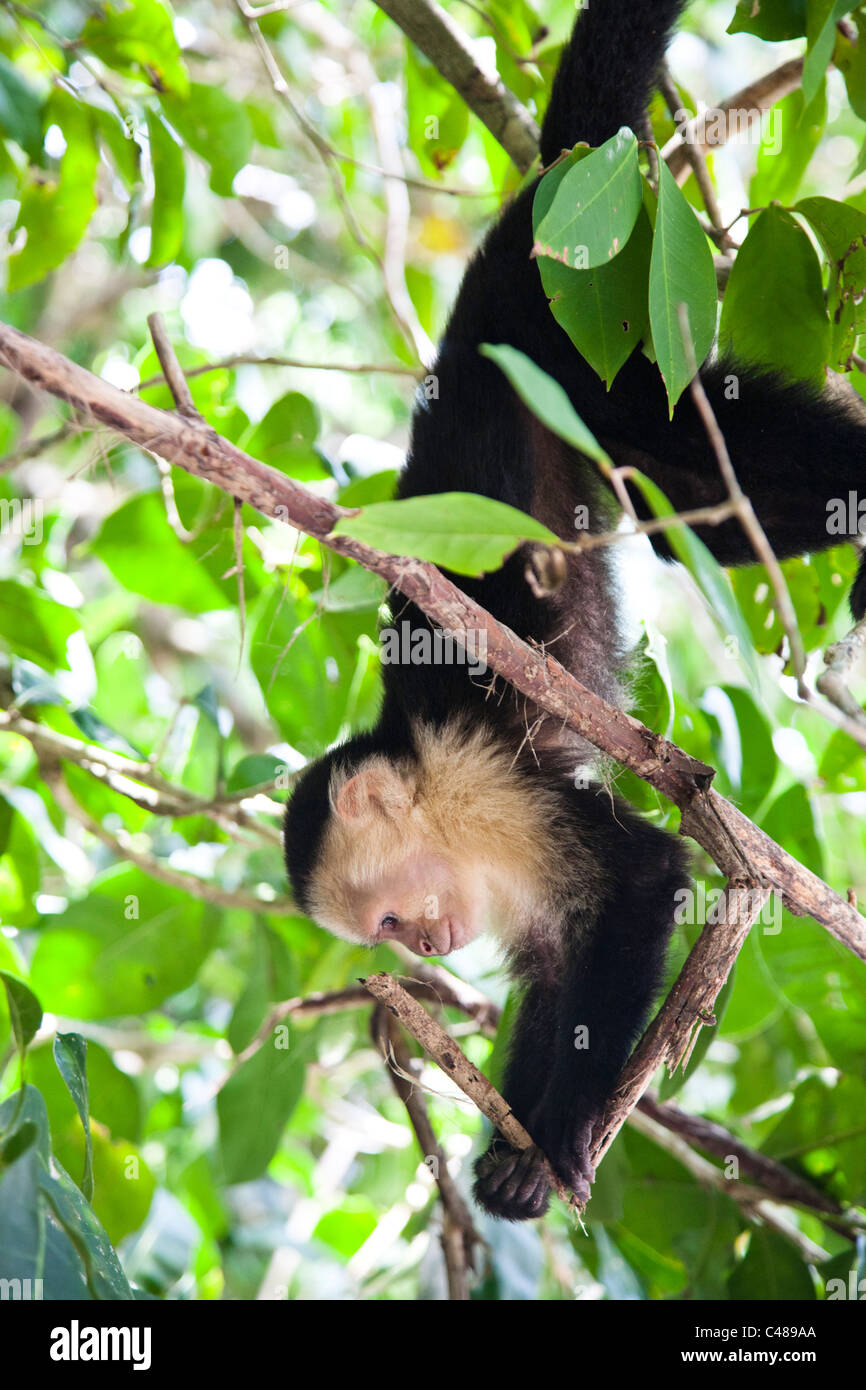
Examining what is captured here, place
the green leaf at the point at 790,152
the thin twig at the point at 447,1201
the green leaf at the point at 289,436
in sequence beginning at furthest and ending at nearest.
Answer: the green leaf at the point at 289,436 → the thin twig at the point at 447,1201 → the green leaf at the point at 790,152

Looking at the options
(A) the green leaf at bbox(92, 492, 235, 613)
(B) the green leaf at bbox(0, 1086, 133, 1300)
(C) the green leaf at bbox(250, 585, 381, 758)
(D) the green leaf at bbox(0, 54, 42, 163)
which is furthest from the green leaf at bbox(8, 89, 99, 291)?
(B) the green leaf at bbox(0, 1086, 133, 1300)

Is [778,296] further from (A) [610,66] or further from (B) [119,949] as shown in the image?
(B) [119,949]

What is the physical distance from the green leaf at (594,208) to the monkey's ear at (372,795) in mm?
1192

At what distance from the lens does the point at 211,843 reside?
8.93 feet

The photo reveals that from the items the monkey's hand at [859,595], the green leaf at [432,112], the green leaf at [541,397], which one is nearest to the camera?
the green leaf at [541,397]

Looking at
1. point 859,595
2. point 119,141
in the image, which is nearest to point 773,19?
point 859,595

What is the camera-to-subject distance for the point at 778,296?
1824mm

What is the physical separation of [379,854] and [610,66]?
1512mm

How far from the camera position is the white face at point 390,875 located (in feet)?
7.70

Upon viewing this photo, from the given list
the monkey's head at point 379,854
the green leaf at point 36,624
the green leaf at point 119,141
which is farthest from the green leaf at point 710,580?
the green leaf at point 119,141

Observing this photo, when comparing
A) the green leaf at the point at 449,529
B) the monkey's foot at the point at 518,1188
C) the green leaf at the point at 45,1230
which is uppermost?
the green leaf at the point at 449,529

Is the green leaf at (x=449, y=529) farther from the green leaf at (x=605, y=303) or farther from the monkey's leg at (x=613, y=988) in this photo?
the monkey's leg at (x=613, y=988)

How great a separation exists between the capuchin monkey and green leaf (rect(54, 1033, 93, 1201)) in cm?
81

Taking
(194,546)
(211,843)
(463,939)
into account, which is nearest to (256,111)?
(194,546)
